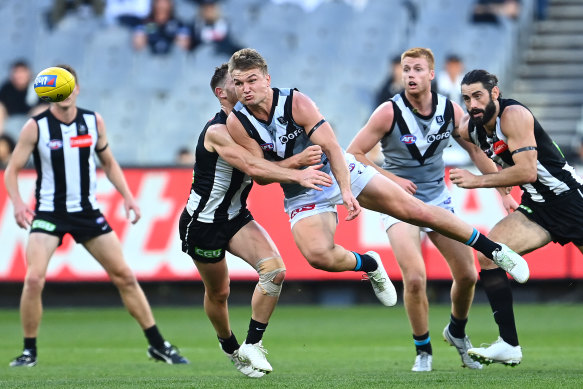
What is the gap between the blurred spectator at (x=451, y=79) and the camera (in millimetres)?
17484

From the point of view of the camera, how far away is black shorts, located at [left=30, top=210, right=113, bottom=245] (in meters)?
9.55

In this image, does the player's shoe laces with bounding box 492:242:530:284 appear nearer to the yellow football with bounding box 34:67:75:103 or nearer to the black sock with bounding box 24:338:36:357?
the yellow football with bounding box 34:67:75:103

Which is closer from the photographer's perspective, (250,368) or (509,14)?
(250,368)

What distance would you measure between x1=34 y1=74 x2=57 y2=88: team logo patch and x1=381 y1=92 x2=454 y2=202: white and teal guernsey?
2.85 metres

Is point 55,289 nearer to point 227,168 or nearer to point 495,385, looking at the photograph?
point 227,168

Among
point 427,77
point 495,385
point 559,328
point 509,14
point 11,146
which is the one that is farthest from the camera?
point 509,14

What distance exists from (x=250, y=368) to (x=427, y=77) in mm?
2838

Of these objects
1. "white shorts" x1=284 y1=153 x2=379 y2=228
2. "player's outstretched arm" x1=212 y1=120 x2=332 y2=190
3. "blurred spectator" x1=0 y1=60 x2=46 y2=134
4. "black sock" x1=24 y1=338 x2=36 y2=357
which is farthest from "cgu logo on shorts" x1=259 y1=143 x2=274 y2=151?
"blurred spectator" x1=0 y1=60 x2=46 y2=134

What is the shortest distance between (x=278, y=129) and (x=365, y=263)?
127 centimetres

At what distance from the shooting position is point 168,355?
31.3ft

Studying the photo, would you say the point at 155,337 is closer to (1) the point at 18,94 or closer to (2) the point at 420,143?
(2) the point at 420,143

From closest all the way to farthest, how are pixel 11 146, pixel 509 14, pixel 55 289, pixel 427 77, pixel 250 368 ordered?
1. pixel 250 368
2. pixel 427 77
3. pixel 55 289
4. pixel 11 146
5. pixel 509 14

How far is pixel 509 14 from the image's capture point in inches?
764

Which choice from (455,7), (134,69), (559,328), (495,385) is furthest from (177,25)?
(495,385)
